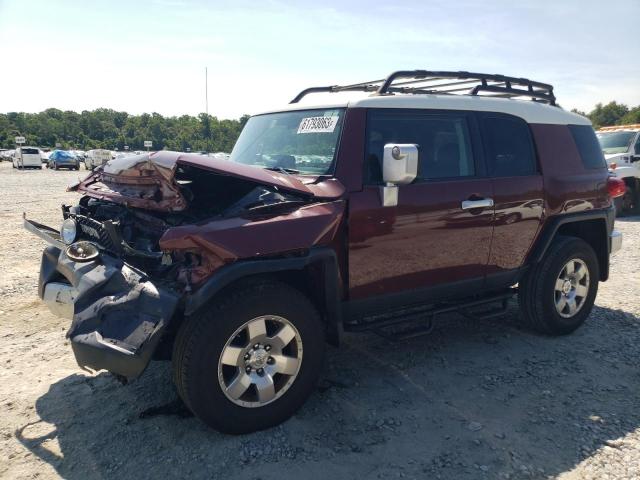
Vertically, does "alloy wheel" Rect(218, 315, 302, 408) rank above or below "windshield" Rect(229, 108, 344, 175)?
below

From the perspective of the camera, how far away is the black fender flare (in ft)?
8.99

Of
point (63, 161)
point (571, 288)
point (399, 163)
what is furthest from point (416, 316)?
point (63, 161)

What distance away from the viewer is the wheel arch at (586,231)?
444 centimetres

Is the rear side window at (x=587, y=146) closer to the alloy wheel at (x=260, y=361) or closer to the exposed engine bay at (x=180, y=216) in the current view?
the exposed engine bay at (x=180, y=216)

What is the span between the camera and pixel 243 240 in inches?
112

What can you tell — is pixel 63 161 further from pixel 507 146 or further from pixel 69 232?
pixel 507 146

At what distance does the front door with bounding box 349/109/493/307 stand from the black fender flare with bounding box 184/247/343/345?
0.71ft

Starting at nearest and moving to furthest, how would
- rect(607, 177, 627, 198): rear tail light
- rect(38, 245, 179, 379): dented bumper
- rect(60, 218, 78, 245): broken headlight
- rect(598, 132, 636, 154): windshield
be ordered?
rect(38, 245, 179, 379): dented bumper → rect(60, 218, 78, 245): broken headlight → rect(607, 177, 627, 198): rear tail light → rect(598, 132, 636, 154): windshield

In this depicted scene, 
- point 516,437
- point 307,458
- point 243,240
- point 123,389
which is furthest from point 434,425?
point 123,389

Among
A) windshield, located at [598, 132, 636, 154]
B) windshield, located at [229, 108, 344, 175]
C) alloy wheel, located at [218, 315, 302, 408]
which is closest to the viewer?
alloy wheel, located at [218, 315, 302, 408]

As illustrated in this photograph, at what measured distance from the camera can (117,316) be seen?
9.09ft

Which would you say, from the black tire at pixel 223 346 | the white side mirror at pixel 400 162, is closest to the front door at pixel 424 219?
the white side mirror at pixel 400 162

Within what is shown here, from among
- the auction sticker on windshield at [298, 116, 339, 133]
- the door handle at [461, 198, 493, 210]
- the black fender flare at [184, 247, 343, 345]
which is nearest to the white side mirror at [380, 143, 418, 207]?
the auction sticker on windshield at [298, 116, 339, 133]

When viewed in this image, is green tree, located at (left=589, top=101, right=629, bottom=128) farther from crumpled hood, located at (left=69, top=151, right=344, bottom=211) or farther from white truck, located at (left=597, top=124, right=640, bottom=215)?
crumpled hood, located at (left=69, top=151, right=344, bottom=211)
